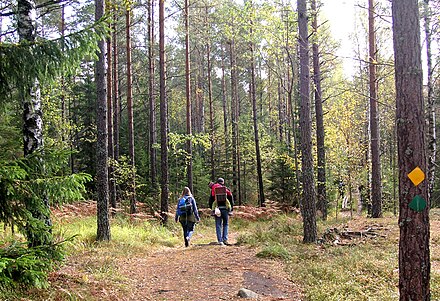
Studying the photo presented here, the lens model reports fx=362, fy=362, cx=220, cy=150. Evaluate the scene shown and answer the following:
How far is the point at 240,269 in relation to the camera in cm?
741

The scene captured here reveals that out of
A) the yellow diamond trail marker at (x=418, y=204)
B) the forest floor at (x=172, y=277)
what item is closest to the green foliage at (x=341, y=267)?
the forest floor at (x=172, y=277)

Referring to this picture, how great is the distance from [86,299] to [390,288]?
4.62 metres

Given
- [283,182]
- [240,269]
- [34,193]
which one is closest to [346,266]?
[240,269]

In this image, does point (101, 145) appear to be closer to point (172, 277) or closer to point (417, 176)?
point (172, 277)

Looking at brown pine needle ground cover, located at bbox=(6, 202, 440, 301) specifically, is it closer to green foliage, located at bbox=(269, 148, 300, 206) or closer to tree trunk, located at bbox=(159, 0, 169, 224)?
tree trunk, located at bbox=(159, 0, 169, 224)

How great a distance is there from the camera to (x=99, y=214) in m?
9.67

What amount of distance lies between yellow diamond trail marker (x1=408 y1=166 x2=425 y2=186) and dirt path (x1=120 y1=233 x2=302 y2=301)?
2.73 metres

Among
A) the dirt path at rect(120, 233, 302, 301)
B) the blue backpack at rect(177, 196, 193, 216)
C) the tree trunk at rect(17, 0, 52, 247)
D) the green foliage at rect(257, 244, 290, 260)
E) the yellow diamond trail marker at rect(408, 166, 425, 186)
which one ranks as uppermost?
the tree trunk at rect(17, 0, 52, 247)

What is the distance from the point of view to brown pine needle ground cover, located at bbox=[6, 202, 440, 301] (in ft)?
18.7

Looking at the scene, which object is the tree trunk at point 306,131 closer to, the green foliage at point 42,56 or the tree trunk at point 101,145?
the tree trunk at point 101,145

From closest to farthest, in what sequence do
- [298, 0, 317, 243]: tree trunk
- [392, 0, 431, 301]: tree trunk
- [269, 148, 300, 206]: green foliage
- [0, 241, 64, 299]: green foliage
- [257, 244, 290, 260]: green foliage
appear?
[0, 241, 64, 299]: green foliage
[392, 0, 431, 301]: tree trunk
[257, 244, 290, 260]: green foliage
[298, 0, 317, 243]: tree trunk
[269, 148, 300, 206]: green foliage

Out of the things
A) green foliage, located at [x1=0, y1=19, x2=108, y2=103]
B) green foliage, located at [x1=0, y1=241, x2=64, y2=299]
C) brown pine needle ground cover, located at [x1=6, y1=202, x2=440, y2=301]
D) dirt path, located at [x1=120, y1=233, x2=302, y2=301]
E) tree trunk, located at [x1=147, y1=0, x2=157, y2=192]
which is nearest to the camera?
green foliage, located at [x1=0, y1=241, x2=64, y2=299]

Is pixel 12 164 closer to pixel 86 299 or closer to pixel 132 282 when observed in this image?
pixel 86 299

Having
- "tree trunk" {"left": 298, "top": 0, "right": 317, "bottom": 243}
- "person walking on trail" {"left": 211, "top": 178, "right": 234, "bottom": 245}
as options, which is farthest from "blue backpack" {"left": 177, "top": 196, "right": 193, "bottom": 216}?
"tree trunk" {"left": 298, "top": 0, "right": 317, "bottom": 243}
